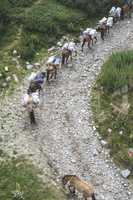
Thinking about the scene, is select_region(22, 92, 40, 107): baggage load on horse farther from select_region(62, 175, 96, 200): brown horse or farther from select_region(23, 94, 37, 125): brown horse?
select_region(62, 175, 96, 200): brown horse

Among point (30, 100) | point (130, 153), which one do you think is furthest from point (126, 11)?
point (130, 153)

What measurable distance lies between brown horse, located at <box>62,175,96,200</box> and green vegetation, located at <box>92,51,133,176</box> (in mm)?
2927

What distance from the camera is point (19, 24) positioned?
36.2 meters

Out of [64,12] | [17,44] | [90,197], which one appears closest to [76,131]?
[90,197]

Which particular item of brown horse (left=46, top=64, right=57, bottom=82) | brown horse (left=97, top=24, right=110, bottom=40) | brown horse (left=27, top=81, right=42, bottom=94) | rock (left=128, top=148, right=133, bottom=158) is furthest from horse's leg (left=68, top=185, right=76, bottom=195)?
brown horse (left=97, top=24, right=110, bottom=40)

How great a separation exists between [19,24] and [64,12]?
3281 mm

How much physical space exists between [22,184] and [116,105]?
7.33m

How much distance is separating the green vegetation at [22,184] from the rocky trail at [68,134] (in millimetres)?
695

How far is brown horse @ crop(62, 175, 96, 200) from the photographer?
2459cm

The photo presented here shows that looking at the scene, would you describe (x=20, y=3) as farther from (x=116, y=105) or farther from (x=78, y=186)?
(x=78, y=186)

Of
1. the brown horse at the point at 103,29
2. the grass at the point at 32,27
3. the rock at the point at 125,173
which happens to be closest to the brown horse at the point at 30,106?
the grass at the point at 32,27

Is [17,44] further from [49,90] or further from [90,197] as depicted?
[90,197]

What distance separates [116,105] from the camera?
99.0 ft

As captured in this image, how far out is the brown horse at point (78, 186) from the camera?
80.7ft
